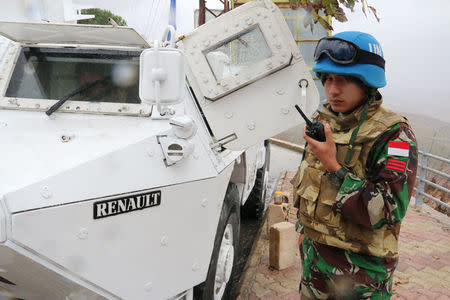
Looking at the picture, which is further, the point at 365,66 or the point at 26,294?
the point at 26,294

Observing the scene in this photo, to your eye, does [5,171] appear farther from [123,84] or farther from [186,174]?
[123,84]

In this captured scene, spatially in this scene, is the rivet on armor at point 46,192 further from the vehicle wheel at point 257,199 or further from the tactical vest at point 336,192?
the vehicle wheel at point 257,199

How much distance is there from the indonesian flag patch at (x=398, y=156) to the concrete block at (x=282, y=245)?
2.29m

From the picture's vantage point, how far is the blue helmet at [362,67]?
1650 millimetres

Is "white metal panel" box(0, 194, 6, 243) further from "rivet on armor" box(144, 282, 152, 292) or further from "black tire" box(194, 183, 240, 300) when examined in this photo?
"black tire" box(194, 183, 240, 300)

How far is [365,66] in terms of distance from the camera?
5.42 ft

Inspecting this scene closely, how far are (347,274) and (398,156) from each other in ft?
1.96

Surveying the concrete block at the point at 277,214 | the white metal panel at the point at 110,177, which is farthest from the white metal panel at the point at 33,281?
the concrete block at the point at 277,214

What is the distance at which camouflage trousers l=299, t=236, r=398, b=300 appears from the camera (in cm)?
177

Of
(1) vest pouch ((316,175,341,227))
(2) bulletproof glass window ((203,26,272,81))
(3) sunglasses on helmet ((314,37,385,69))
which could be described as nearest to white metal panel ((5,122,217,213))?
(2) bulletproof glass window ((203,26,272,81))

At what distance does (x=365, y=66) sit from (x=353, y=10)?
2.22ft

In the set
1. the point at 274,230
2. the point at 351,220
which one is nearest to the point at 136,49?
the point at 351,220

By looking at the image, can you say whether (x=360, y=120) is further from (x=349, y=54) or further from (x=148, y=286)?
(x=148, y=286)

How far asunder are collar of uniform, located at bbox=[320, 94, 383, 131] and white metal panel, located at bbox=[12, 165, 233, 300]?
80 centimetres
